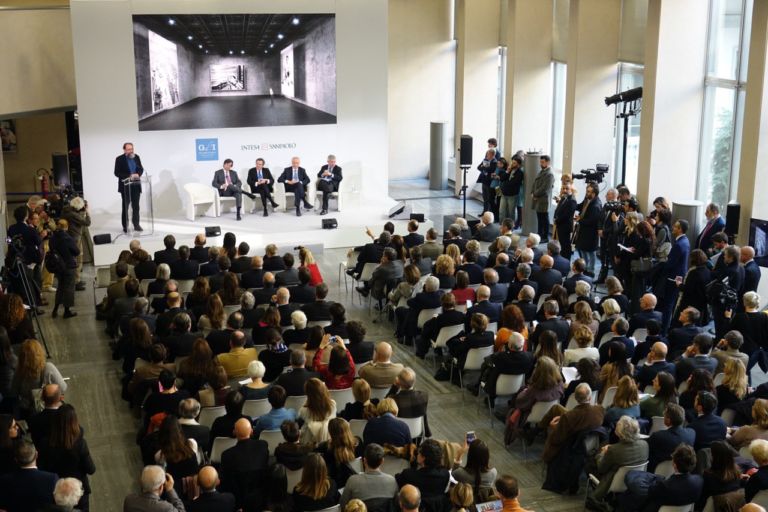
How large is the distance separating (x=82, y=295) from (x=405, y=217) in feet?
19.6

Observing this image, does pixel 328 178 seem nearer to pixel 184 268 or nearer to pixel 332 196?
pixel 332 196

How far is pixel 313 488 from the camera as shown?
607 centimetres

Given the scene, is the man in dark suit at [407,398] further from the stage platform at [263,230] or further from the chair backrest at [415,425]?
the stage platform at [263,230]

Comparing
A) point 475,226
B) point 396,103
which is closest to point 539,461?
point 475,226

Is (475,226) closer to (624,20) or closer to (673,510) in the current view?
(624,20)

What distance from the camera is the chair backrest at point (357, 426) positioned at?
7.35m

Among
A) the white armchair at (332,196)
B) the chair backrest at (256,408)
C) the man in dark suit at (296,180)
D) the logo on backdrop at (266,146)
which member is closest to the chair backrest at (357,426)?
→ the chair backrest at (256,408)

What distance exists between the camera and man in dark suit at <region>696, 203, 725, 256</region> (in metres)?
→ 11.7

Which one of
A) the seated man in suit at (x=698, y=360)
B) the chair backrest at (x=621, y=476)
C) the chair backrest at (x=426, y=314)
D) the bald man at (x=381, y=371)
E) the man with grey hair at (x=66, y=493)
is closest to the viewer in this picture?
the man with grey hair at (x=66, y=493)

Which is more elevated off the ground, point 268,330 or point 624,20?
point 624,20

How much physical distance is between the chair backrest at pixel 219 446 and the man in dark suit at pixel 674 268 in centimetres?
622

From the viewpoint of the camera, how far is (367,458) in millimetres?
6223

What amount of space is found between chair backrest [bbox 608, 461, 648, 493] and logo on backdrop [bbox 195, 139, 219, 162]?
11.8 meters

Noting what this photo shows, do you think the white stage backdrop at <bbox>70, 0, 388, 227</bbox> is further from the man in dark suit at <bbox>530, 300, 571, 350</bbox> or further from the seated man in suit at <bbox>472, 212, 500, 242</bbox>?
the man in dark suit at <bbox>530, 300, 571, 350</bbox>
